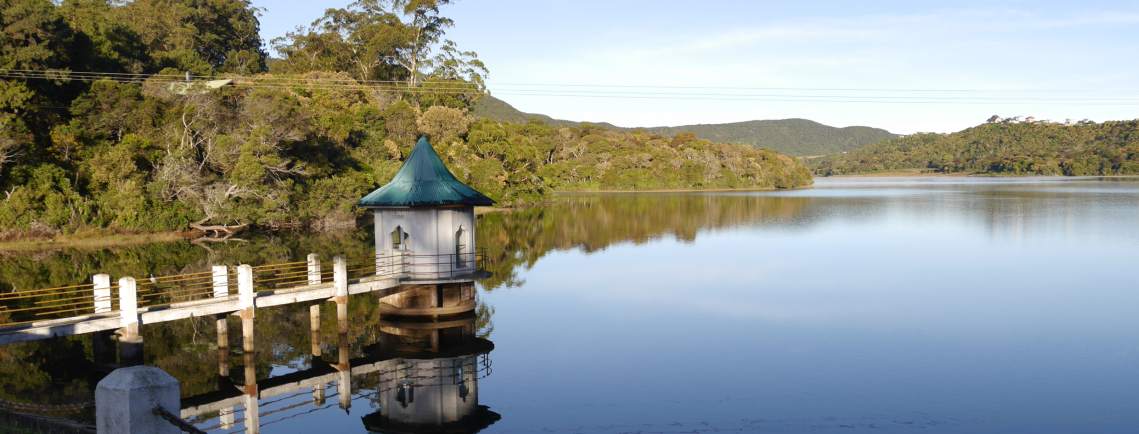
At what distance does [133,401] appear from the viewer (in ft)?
20.6

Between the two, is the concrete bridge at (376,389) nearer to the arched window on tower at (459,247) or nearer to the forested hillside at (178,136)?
the arched window on tower at (459,247)

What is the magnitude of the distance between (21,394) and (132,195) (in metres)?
31.3

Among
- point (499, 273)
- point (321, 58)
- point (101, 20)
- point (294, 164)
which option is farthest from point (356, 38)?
point (499, 273)

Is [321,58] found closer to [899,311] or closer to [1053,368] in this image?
[899,311]

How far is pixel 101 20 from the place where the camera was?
60.1m

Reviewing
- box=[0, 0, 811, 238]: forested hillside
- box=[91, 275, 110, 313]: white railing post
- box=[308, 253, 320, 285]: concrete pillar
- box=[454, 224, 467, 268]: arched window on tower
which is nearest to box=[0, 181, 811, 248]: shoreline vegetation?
box=[0, 0, 811, 238]: forested hillside

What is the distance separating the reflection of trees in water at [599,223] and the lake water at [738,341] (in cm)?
69

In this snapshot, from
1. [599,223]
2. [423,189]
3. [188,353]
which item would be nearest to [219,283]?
[188,353]

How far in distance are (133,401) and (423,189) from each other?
666 inches

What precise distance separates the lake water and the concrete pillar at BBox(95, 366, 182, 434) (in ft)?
30.7

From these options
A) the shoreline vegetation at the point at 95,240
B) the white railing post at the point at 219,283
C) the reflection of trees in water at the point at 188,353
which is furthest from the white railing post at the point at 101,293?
the shoreline vegetation at the point at 95,240

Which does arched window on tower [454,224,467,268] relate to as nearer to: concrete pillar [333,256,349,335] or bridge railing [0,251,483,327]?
bridge railing [0,251,483,327]

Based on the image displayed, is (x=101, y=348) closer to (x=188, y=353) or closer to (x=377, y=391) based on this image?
(x=188, y=353)

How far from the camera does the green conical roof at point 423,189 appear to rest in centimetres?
2262
